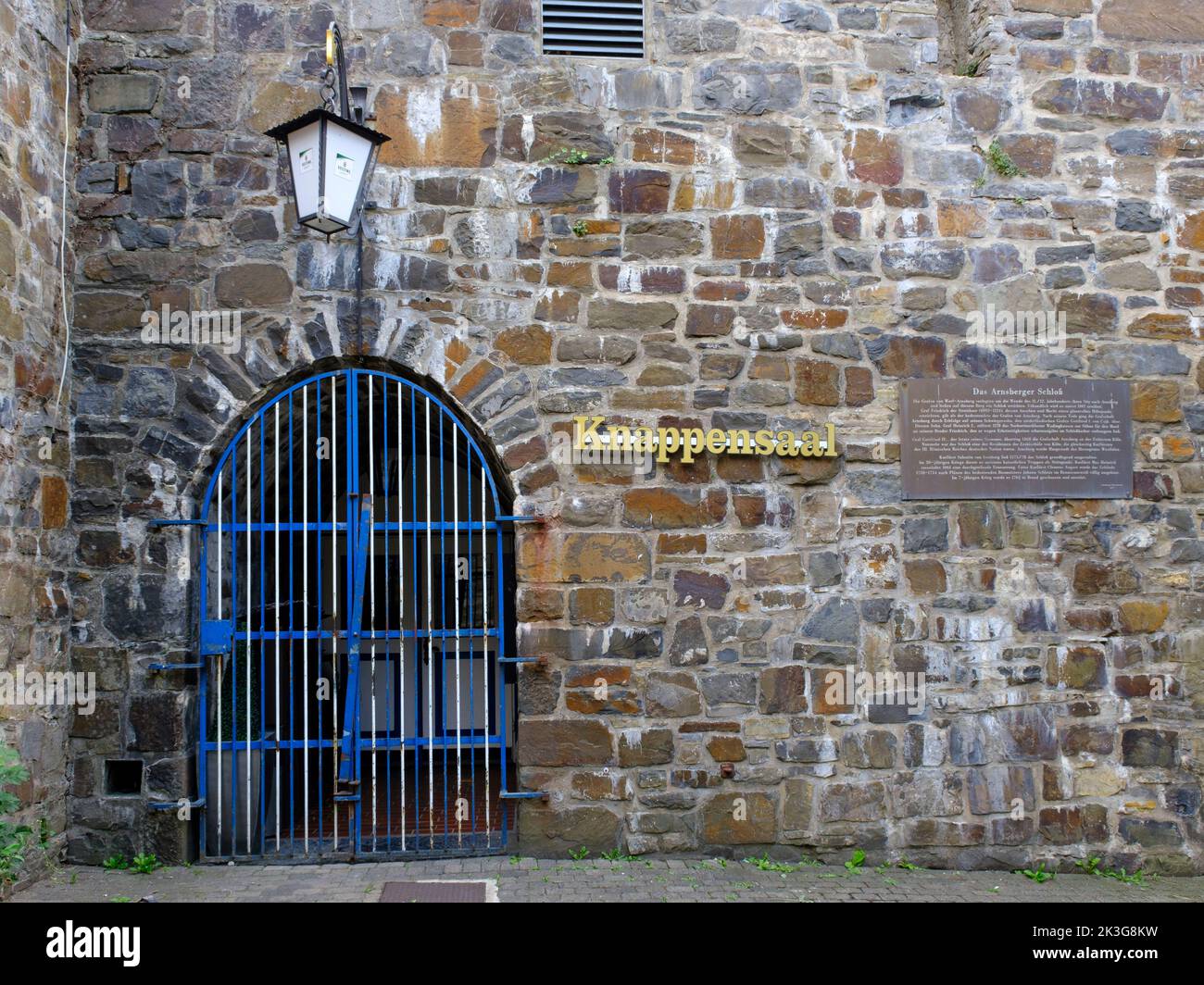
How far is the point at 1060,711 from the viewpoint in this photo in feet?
17.3

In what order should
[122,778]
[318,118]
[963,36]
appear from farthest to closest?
1. [963,36]
2. [122,778]
3. [318,118]

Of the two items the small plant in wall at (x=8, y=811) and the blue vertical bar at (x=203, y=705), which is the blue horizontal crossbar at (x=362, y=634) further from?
the small plant in wall at (x=8, y=811)

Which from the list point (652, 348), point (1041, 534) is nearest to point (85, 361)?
point (652, 348)

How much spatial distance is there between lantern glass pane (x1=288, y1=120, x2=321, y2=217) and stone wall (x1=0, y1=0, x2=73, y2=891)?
50.4 inches

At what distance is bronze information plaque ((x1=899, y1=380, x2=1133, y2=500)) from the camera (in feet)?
17.4

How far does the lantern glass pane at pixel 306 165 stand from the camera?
14.8ft

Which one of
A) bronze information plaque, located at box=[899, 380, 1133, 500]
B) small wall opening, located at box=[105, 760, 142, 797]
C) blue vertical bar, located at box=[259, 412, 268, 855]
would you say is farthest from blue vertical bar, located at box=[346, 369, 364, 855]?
bronze information plaque, located at box=[899, 380, 1133, 500]

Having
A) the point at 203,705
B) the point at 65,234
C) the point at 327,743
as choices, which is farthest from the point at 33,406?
the point at 327,743

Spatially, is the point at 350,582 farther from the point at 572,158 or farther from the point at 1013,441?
the point at 1013,441

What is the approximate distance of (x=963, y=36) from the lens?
18.8 ft

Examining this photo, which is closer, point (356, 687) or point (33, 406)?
point (33, 406)

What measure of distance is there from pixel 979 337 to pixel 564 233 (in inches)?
89.0

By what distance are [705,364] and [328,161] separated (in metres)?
2.06

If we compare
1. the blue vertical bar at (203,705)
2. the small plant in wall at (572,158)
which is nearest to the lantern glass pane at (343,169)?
the small plant in wall at (572,158)
